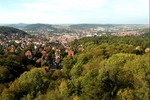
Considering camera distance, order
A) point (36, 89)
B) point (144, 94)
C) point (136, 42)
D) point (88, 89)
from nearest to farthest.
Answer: point (144, 94)
point (88, 89)
point (36, 89)
point (136, 42)

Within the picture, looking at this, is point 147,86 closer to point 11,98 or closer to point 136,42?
point 11,98

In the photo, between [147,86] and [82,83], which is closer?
[147,86]

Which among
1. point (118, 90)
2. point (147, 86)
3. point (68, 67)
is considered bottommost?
point (68, 67)

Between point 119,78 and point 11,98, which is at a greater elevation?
point 119,78

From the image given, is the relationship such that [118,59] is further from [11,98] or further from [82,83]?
[11,98]

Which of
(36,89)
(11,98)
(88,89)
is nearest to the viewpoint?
(88,89)

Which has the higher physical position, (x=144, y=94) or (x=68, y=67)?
(x=144, y=94)

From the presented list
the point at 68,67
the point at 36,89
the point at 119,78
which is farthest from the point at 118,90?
the point at 68,67

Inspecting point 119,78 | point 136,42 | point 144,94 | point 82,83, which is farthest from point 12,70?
point 136,42

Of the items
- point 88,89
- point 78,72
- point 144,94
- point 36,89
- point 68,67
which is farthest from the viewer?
point 68,67
